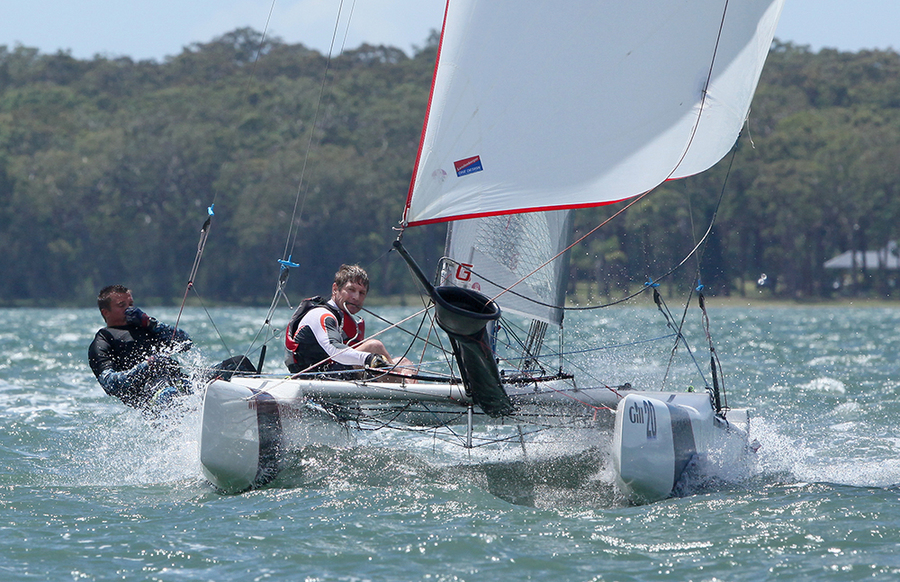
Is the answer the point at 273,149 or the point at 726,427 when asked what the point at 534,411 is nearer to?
the point at 726,427

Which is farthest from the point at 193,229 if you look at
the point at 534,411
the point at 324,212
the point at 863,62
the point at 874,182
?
the point at 534,411

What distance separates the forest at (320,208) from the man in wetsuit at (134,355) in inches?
1317

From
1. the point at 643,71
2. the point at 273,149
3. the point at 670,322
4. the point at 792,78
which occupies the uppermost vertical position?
the point at 792,78

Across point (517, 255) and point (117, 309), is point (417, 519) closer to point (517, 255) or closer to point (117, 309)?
point (517, 255)

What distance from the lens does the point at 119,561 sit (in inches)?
163

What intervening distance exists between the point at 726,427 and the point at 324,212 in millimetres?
40737

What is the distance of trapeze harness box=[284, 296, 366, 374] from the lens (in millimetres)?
5645

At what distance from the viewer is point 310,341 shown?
18.5 ft

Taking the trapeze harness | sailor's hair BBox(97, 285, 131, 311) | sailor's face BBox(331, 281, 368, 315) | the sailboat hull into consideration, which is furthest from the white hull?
sailor's hair BBox(97, 285, 131, 311)

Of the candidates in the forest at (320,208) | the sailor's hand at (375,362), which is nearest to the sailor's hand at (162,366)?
the sailor's hand at (375,362)

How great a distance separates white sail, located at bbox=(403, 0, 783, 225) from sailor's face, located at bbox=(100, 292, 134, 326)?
196 cm

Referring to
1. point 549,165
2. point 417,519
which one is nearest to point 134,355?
point 417,519

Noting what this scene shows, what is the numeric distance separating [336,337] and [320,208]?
40595mm

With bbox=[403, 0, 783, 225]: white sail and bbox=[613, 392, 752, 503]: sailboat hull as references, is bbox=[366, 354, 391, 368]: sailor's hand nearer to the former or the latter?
bbox=[403, 0, 783, 225]: white sail
